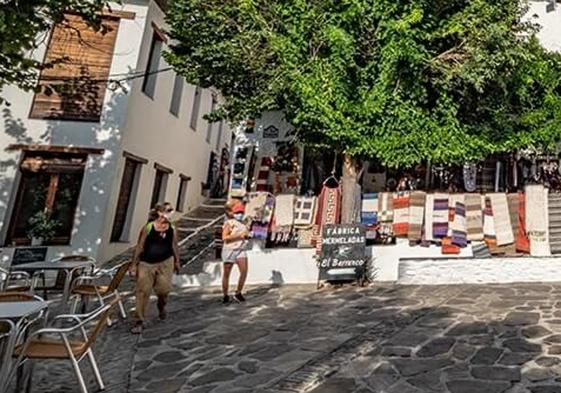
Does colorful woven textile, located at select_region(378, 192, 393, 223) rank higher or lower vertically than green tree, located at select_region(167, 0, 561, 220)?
lower

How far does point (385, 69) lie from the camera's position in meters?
7.50

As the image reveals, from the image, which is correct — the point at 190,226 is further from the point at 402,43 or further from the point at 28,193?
the point at 402,43

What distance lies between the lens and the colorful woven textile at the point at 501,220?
327 inches

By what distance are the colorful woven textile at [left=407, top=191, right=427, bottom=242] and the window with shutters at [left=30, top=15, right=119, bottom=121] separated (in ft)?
25.1

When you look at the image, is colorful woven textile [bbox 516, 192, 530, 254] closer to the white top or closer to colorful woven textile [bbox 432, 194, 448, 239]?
colorful woven textile [bbox 432, 194, 448, 239]

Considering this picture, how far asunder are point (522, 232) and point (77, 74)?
10.7 m

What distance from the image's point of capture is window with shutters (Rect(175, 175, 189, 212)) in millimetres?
14691

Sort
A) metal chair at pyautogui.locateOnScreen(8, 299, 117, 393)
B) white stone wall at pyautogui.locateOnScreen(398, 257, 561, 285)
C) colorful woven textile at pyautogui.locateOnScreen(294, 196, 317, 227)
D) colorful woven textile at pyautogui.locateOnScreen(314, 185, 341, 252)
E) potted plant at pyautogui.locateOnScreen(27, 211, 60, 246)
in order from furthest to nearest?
potted plant at pyautogui.locateOnScreen(27, 211, 60, 246) < colorful woven textile at pyautogui.locateOnScreen(294, 196, 317, 227) < colorful woven textile at pyautogui.locateOnScreen(314, 185, 341, 252) < white stone wall at pyautogui.locateOnScreen(398, 257, 561, 285) < metal chair at pyautogui.locateOnScreen(8, 299, 117, 393)

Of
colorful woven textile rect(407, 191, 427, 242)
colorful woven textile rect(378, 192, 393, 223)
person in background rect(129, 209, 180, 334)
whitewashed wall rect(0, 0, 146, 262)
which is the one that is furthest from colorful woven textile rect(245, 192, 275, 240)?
whitewashed wall rect(0, 0, 146, 262)

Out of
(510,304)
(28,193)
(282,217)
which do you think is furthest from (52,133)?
(510,304)

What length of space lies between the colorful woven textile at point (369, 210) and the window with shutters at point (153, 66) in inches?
263

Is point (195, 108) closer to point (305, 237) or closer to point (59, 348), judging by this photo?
point (305, 237)

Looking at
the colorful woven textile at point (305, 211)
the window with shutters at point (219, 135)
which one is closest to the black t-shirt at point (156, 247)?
the colorful woven textile at point (305, 211)

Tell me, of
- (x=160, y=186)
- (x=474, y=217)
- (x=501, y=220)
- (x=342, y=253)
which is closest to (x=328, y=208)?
(x=342, y=253)
